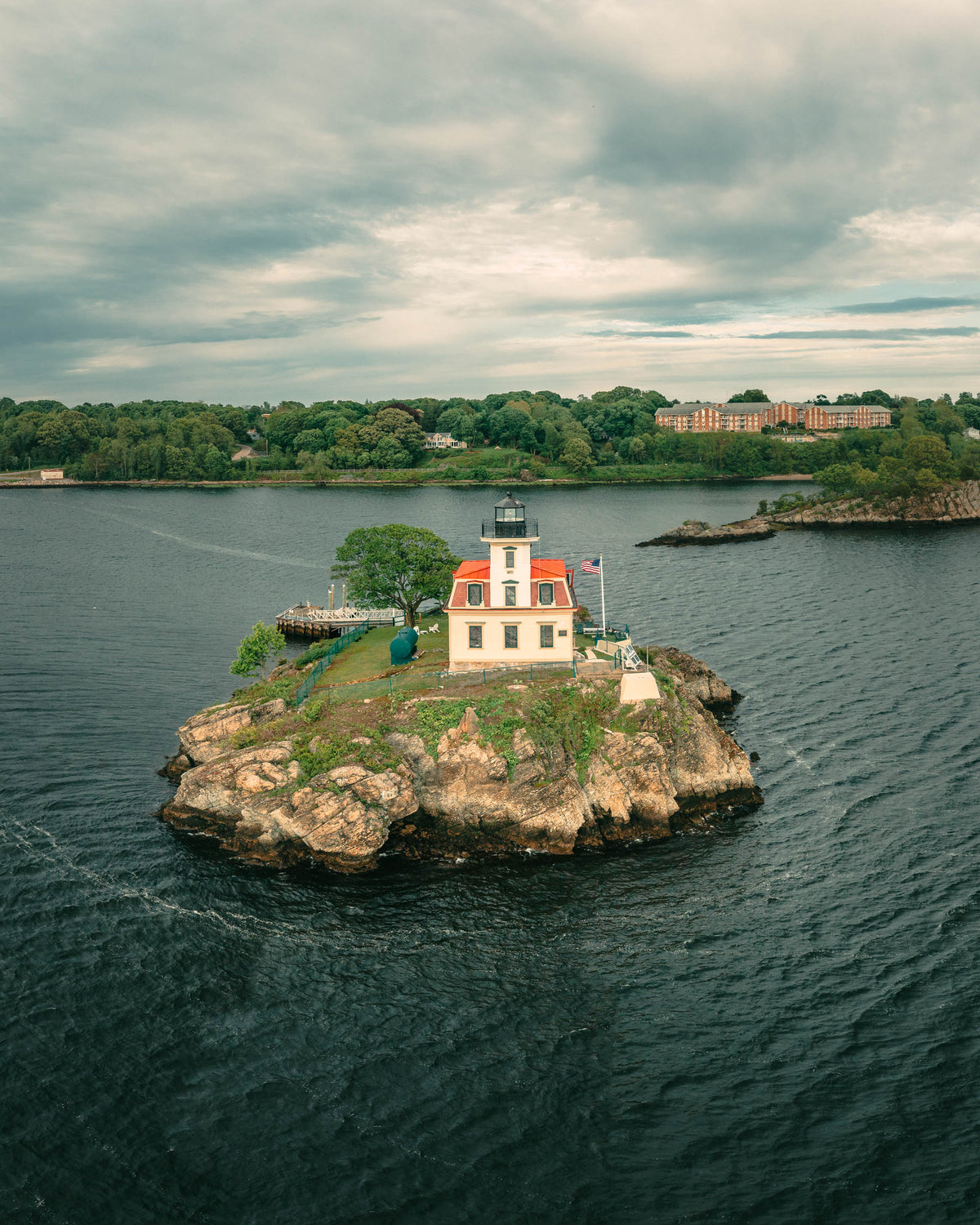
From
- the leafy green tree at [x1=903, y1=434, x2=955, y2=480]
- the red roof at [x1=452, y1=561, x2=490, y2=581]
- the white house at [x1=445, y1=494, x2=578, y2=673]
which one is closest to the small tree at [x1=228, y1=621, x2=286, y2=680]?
the red roof at [x1=452, y1=561, x2=490, y2=581]

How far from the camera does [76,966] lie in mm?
36406

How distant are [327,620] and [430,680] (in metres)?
36.6

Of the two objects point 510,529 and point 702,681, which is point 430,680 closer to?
point 510,529

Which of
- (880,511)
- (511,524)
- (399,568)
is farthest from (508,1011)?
(880,511)

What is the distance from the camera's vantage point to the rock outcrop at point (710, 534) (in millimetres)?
149000

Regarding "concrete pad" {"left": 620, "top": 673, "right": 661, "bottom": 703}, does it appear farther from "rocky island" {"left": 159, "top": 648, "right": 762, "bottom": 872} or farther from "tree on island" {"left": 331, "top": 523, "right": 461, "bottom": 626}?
"tree on island" {"left": 331, "top": 523, "right": 461, "bottom": 626}

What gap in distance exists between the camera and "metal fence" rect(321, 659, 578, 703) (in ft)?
176

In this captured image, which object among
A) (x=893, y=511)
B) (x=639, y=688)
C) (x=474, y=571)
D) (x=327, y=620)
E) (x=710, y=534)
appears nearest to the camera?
(x=639, y=688)

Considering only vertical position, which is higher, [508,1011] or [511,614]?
[511,614]

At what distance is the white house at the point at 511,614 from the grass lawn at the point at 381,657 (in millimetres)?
2533

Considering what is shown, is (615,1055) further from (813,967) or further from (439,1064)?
(813,967)

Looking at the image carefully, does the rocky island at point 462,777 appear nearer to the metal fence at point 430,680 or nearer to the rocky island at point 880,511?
the metal fence at point 430,680

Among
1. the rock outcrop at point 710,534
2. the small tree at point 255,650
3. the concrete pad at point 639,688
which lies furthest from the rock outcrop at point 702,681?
the rock outcrop at point 710,534

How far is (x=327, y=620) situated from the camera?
89.4 metres
